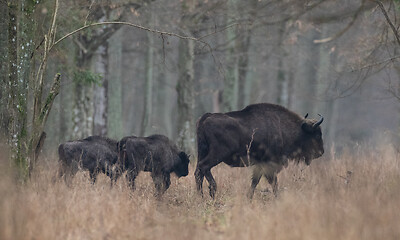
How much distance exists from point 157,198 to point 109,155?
2.22 m

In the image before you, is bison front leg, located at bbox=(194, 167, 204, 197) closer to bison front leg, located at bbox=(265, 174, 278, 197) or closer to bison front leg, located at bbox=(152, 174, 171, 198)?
bison front leg, located at bbox=(152, 174, 171, 198)

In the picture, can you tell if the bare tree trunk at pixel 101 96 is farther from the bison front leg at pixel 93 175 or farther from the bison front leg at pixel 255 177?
the bison front leg at pixel 255 177

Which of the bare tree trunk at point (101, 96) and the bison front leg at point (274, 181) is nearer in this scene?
the bison front leg at point (274, 181)

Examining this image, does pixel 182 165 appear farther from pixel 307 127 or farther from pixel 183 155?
pixel 307 127

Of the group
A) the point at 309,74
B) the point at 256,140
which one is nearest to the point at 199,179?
the point at 256,140

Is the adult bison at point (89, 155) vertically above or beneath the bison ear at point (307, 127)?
beneath

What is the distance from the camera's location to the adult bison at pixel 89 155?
10.7 m

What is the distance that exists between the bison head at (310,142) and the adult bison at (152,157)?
8.46 feet

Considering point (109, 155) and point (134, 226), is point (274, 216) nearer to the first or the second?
point (134, 226)

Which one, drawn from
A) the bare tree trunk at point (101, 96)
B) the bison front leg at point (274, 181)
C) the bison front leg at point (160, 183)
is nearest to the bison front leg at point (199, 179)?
A: the bison front leg at point (160, 183)

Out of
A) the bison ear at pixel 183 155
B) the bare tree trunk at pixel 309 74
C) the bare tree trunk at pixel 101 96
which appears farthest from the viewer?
the bare tree trunk at pixel 309 74

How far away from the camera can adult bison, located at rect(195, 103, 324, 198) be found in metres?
10.0

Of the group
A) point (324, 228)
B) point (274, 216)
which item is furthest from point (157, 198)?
point (324, 228)

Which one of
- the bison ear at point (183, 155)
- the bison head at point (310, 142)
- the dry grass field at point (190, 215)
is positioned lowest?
the dry grass field at point (190, 215)
